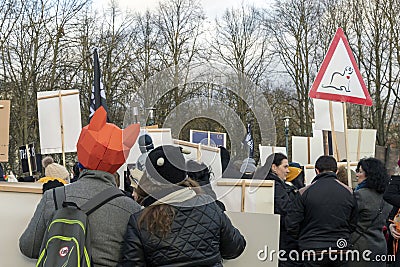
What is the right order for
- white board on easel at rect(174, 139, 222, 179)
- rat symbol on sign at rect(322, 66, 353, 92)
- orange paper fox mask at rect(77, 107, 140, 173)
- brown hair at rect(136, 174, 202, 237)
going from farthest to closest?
rat symbol on sign at rect(322, 66, 353, 92)
white board on easel at rect(174, 139, 222, 179)
orange paper fox mask at rect(77, 107, 140, 173)
brown hair at rect(136, 174, 202, 237)

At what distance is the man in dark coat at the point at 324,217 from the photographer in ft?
16.4

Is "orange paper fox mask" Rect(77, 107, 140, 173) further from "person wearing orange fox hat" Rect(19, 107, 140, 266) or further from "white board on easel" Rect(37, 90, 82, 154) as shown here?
"white board on easel" Rect(37, 90, 82, 154)

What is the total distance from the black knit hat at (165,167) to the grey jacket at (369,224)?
9.00 ft

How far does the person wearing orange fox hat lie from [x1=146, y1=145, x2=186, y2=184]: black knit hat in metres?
0.16

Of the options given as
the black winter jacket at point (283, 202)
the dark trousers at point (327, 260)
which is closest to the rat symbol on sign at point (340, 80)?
the black winter jacket at point (283, 202)

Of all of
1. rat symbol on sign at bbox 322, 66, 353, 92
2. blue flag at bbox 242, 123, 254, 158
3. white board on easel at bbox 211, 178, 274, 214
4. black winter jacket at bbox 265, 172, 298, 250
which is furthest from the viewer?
rat symbol on sign at bbox 322, 66, 353, 92

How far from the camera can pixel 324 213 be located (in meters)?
5.00

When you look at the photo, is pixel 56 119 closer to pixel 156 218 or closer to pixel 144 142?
pixel 144 142

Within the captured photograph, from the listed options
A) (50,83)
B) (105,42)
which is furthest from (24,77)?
(105,42)

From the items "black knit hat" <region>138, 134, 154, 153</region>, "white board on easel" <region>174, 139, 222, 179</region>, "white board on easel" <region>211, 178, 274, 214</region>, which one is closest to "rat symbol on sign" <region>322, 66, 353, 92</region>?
"white board on easel" <region>174, 139, 222, 179</region>

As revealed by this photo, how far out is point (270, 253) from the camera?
3.61 metres

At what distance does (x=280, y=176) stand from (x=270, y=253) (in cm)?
220

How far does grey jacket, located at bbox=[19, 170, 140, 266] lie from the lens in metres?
2.87

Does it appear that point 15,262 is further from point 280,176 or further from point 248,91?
point 280,176
